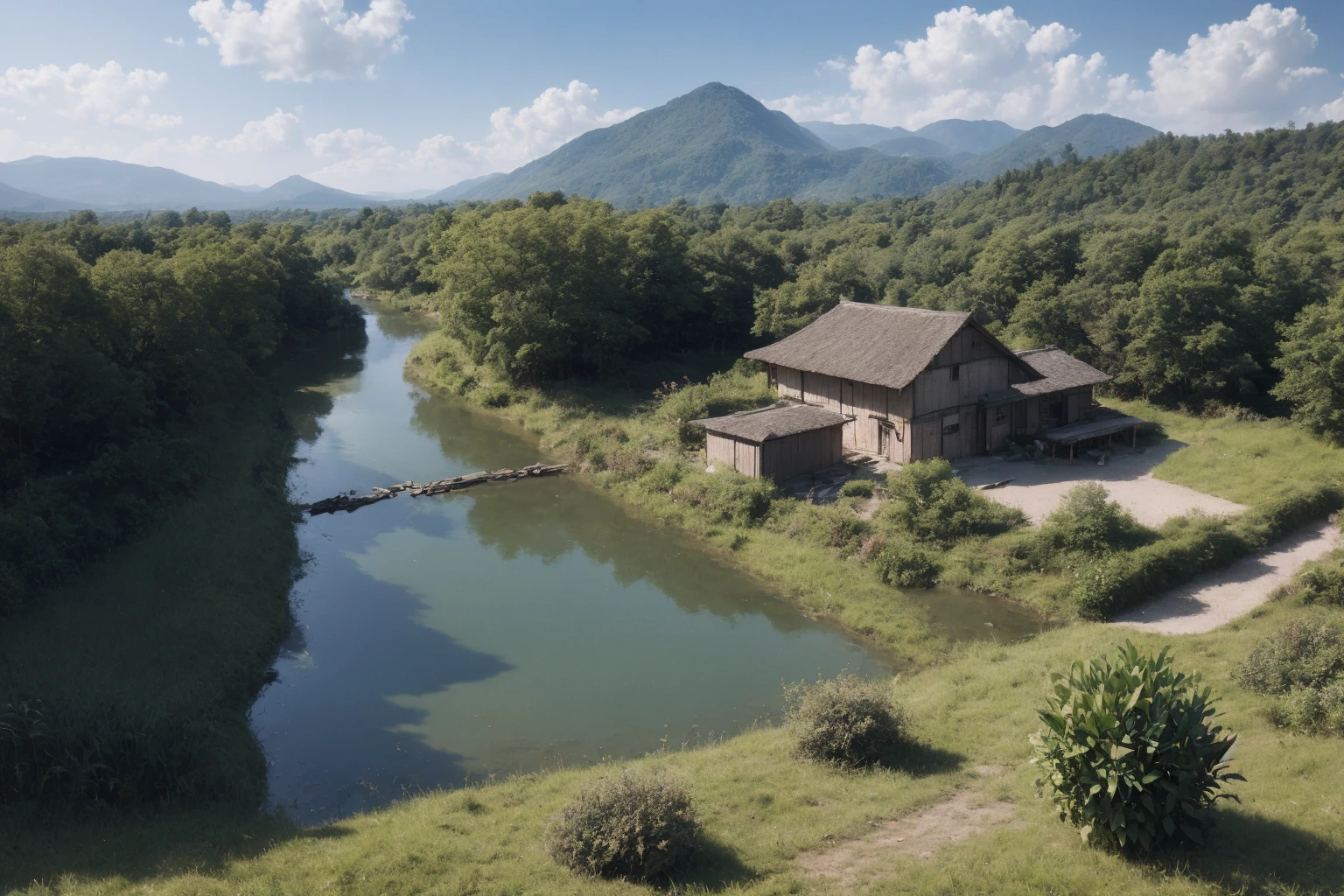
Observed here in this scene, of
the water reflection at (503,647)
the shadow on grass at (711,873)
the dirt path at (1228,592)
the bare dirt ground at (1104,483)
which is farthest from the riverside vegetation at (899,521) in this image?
the water reflection at (503,647)

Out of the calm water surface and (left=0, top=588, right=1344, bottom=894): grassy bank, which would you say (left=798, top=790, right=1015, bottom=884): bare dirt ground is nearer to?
(left=0, top=588, right=1344, bottom=894): grassy bank

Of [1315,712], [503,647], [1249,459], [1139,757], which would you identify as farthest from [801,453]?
[1139,757]

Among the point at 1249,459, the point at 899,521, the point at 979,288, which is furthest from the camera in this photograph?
Answer: the point at 979,288

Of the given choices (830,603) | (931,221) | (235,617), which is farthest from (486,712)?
(931,221)

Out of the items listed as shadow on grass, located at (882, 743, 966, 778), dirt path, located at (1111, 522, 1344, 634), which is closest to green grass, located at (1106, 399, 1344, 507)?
dirt path, located at (1111, 522, 1344, 634)

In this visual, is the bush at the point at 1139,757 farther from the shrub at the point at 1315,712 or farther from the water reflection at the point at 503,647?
the water reflection at the point at 503,647

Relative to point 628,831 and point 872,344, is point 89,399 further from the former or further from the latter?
point 872,344
